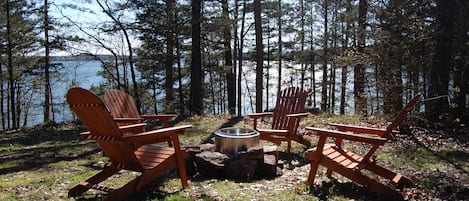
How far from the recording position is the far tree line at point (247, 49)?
7023 millimetres

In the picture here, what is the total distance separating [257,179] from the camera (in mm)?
3953

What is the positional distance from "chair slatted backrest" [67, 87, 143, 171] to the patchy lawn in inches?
17.0

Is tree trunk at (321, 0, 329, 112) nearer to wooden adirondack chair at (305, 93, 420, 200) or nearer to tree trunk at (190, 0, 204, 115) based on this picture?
tree trunk at (190, 0, 204, 115)

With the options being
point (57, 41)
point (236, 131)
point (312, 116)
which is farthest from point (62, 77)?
point (236, 131)

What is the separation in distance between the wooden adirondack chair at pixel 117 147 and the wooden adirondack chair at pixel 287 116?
1654 millimetres

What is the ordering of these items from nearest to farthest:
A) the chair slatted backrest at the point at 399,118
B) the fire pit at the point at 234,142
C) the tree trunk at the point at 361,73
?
the chair slatted backrest at the point at 399,118 → the fire pit at the point at 234,142 → the tree trunk at the point at 361,73

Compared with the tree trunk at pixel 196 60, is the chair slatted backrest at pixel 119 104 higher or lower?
lower

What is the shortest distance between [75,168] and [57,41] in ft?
30.3

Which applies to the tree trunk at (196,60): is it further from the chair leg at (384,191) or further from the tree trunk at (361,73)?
the chair leg at (384,191)

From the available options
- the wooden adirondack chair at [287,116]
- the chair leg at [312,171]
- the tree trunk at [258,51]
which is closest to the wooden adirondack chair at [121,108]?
the wooden adirondack chair at [287,116]

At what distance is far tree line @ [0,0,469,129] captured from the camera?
7023 mm

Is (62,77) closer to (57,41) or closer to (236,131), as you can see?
(57,41)

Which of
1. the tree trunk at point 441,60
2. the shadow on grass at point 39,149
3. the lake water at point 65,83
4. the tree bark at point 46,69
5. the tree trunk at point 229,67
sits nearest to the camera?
the shadow on grass at point 39,149


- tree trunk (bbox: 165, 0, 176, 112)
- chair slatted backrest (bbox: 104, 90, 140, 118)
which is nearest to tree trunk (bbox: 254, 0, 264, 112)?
tree trunk (bbox: 165, 0, 176, 112)
